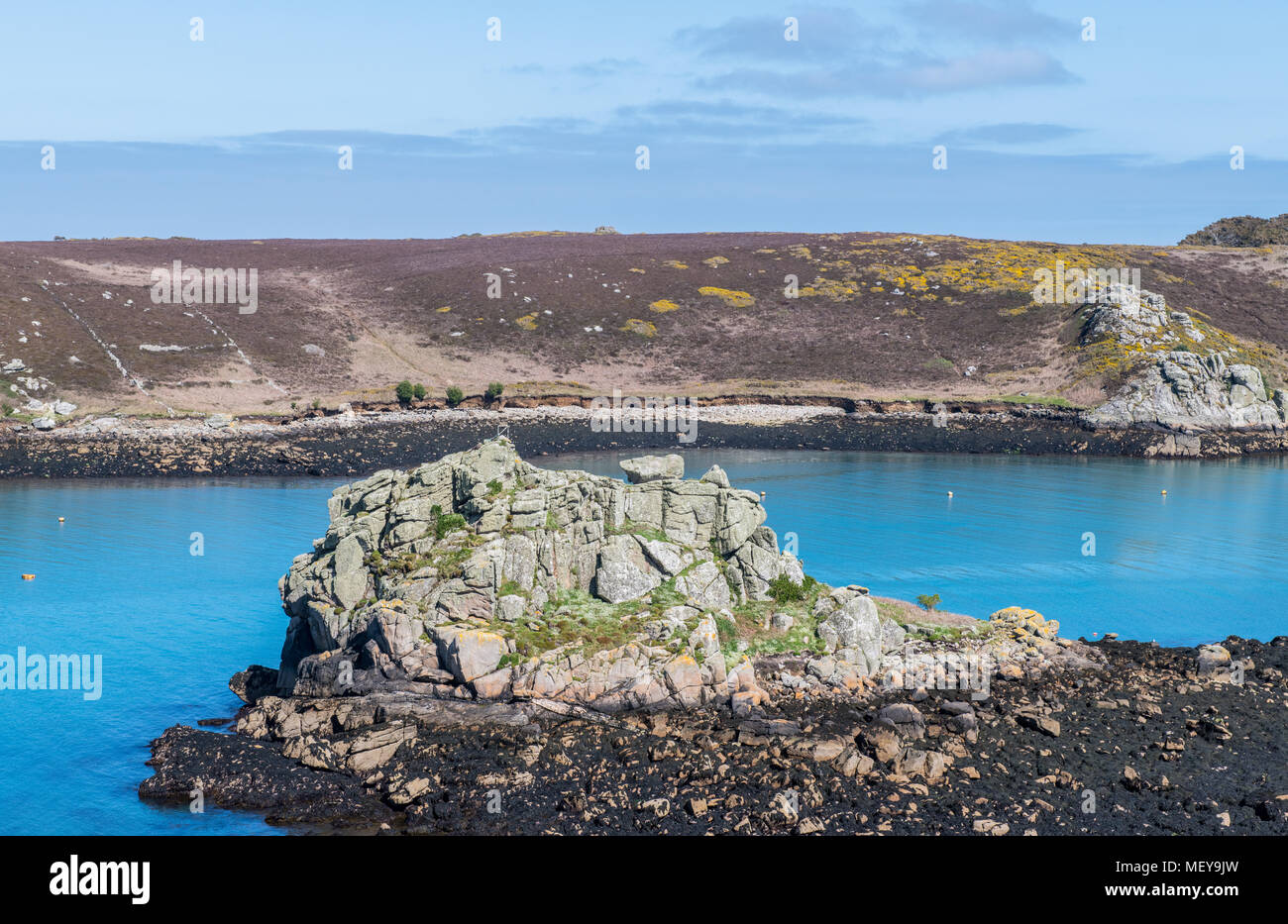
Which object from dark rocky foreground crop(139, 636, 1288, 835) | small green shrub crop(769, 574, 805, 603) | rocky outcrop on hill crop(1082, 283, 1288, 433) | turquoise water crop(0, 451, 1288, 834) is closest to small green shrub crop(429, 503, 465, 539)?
dark rocky foreground crop(139, 636, 1288, 835)

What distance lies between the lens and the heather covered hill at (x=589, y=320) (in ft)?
333

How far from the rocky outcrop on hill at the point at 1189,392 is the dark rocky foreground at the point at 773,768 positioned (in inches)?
3031

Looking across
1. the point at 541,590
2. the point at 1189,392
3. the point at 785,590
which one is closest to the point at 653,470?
the point at 785,590

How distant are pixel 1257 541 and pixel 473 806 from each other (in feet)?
172

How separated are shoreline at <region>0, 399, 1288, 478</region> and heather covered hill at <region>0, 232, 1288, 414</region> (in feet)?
15.8

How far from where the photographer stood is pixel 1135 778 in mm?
25656

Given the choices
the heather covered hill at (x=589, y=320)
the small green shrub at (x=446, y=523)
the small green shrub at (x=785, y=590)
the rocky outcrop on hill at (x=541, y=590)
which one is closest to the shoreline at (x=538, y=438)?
the heather covered hill at (x=589, y=320)

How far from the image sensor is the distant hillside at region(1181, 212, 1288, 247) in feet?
538

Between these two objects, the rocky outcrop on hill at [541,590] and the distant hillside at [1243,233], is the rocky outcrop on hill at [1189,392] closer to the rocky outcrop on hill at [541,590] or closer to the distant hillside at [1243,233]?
the distant hillside at [1243,233]

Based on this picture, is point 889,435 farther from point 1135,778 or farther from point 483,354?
point 1135,778

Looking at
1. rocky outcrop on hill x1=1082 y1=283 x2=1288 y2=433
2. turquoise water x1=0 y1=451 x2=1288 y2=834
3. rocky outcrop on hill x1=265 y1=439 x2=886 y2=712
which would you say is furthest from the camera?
rocky outcrop on hill x1=1082 y1=283 x2=1288 y2=433

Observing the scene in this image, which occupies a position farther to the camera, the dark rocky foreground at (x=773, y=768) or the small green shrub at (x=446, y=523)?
the small green shrub at (x=446, y=523)

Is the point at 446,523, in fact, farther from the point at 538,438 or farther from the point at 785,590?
the point at 538,438

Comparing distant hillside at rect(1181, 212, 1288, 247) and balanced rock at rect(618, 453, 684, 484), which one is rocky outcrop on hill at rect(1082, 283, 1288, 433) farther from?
balanced rock at rect(618, 453, 684, 484)
